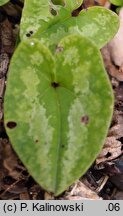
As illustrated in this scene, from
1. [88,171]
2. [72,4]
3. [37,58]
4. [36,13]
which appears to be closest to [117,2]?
[72,4]

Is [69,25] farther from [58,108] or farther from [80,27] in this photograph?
[58,108]

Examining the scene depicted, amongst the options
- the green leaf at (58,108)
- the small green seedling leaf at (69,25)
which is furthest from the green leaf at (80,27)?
the green leaf at (58,108)

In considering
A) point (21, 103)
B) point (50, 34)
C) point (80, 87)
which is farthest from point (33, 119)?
point (50, 34)

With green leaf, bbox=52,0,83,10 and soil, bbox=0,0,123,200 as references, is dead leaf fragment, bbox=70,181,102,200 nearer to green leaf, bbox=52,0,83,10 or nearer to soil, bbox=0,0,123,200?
soil, bbox=0,0,123,200

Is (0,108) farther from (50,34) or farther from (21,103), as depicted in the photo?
(50,34)

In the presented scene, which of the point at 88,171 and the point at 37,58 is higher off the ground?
the point at 37,58
